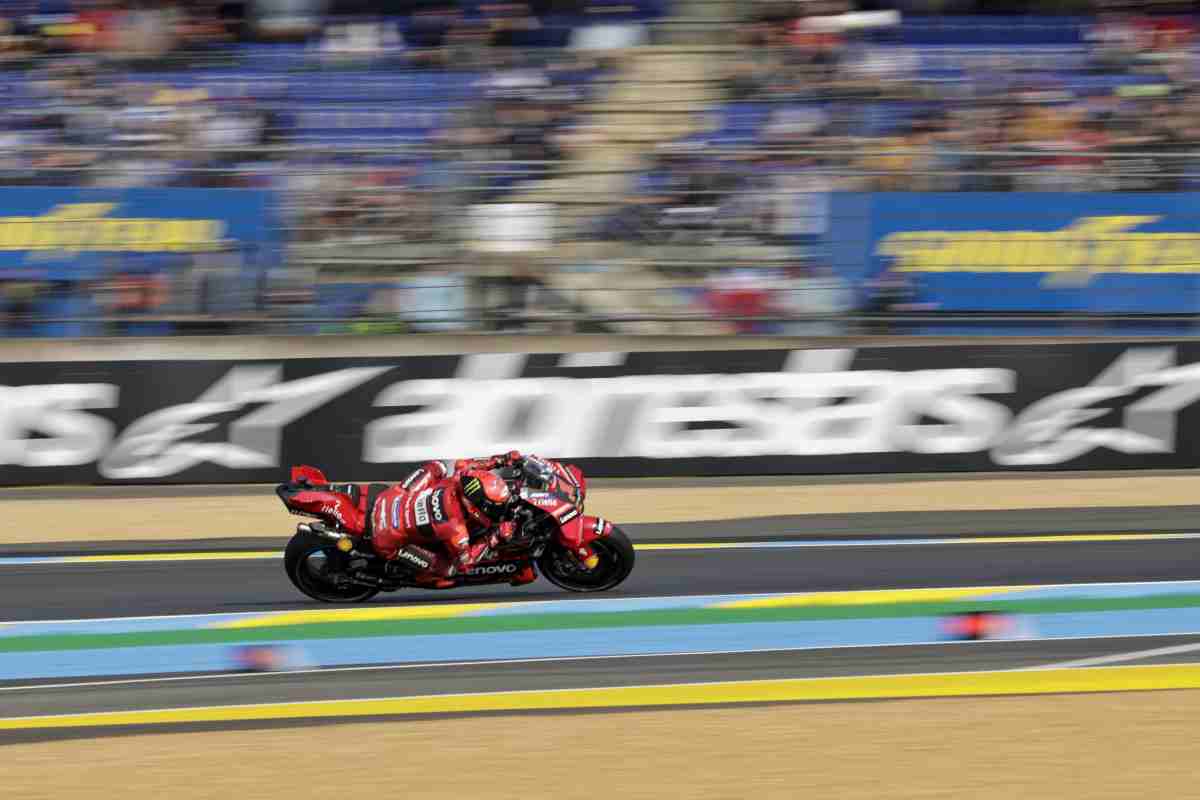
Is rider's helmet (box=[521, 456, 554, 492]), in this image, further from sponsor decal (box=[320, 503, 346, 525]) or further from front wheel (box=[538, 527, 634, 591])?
sponsor decal (box=[320, 503, 346, 525])

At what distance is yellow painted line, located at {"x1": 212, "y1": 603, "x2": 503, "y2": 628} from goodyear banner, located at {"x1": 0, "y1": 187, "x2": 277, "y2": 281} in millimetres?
5734

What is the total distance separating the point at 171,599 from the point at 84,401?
3946mm

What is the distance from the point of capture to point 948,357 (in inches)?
547

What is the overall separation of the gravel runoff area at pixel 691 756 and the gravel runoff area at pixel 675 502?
513cm

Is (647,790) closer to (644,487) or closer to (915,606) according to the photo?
(915,606)

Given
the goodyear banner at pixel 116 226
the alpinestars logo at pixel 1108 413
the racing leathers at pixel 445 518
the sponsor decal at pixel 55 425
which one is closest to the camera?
the racing leathers at pixel 445 518

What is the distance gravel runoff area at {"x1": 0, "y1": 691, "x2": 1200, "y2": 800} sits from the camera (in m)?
6.51

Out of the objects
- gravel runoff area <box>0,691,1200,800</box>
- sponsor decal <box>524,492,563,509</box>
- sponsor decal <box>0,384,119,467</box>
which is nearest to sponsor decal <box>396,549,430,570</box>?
sponsor decal <box>524,492,563,509</box>

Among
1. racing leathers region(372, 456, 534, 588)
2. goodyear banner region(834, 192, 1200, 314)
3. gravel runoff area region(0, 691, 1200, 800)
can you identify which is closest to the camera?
gravel runoff area region(0, 691, 1200, 800)

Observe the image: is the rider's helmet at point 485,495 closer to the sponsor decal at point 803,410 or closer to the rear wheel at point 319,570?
the rear wheel at point 319,570

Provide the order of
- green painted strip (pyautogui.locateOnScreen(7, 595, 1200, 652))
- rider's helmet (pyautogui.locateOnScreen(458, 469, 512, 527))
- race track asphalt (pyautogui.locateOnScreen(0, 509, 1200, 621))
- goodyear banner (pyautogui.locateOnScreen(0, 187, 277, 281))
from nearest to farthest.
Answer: rider's helmet (pyautogui.locateOnScreen(458, 469, 512, 527)) → green painted strip (pyautogui.locateOnScreen(7, 595, 1200, 652)) → race track asphalt (pyautogui.locateOnScreen(0, 509, 1200, 621)) → goodyear banner (pyautogui.locateOnScreen(0, 187, 277, 281))

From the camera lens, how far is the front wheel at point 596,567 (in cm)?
962

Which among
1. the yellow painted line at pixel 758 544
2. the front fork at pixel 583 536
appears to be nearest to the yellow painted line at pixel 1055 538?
the yellow painted line at pixel 758 544

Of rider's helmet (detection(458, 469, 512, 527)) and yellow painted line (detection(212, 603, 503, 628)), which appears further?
yellow painted line (detection(212, 603, 503, 628))
